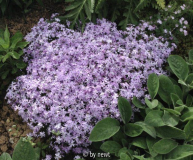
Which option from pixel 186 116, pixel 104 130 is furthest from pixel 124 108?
pixel 186 116

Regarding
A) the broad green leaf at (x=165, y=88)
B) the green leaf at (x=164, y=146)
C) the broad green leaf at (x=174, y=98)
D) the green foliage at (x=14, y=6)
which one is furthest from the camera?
the green foliage at (x=14, y=6)

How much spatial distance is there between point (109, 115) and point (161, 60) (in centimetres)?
104

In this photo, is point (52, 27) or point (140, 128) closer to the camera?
point (140, 128)

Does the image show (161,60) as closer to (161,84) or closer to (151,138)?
(161,84)

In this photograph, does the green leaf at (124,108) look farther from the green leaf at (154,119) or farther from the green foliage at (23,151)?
the green foliage at (23,151)

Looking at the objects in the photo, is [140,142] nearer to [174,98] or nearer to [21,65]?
[174,98]

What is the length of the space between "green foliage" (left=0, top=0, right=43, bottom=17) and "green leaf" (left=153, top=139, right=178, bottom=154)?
8.45 feet

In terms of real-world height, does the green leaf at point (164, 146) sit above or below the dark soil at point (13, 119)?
below

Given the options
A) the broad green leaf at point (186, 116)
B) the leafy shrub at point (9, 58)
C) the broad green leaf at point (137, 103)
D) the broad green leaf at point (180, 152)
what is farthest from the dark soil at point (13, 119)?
the broad green leaf at point (186, 116)

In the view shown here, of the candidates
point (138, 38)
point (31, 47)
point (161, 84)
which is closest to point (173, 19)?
point (138, 38)

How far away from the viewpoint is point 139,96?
2633 millimetres

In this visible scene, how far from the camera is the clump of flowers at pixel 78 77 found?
244cm

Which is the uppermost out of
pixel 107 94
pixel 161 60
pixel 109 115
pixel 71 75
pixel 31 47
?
pixel 31 47

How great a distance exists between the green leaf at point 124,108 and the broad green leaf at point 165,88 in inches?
19.9
